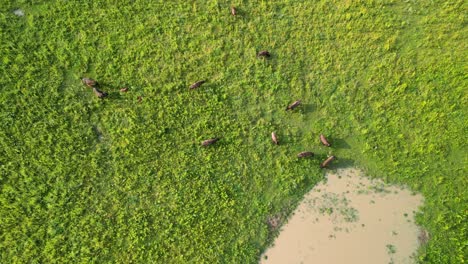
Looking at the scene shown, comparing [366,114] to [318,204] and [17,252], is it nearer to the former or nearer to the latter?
[318,204]

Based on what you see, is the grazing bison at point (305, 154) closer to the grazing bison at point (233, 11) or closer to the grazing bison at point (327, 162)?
the grazing bison at point (327, 162)

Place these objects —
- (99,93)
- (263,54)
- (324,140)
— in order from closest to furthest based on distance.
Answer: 1. (99,93)
2. (324,140)
3. (263,54)

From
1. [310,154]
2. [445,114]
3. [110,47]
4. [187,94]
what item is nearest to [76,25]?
[110,47]

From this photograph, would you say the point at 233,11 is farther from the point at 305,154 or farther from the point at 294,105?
the point at 305,154

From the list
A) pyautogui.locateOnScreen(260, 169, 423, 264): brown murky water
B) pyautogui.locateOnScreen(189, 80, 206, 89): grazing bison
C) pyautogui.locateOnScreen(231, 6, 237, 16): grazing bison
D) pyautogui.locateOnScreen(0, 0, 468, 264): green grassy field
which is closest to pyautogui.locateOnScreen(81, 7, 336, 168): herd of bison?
pyautogui.locateOnScreen(189, 80, 206, 89): grazing bison

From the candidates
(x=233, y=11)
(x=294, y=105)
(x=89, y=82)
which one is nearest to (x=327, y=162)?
(x=294, y=105)

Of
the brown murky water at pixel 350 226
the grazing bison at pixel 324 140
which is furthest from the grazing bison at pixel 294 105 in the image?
the brown murky water at pixel 350 226
